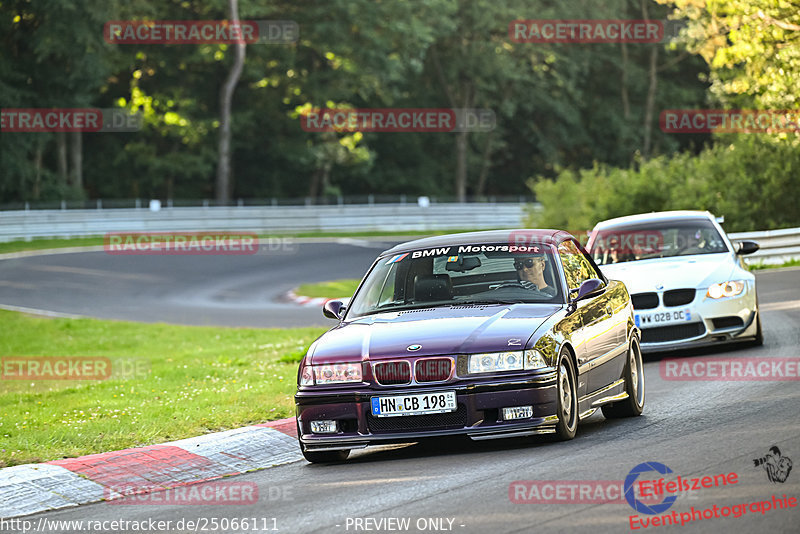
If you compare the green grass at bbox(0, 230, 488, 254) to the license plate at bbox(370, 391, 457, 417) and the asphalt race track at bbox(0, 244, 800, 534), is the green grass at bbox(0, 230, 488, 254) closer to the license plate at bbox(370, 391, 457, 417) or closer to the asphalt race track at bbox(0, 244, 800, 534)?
the asphalt race track at bbox(0, 244, 800, 534)

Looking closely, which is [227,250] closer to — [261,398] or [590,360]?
[261,398]

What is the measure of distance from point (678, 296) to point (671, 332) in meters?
0.39

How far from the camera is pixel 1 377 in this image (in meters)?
17.5

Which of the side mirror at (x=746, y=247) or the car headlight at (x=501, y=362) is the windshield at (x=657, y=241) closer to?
the side mirror at (x=746, y=247)

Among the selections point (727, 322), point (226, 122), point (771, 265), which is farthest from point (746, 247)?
point (226, 122)

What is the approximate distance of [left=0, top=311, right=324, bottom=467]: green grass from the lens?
32.4 ft

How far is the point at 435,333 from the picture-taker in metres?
8.37

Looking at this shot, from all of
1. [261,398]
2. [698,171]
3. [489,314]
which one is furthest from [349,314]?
[698,171]

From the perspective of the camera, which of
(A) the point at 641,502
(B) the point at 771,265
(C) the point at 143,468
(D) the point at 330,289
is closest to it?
(A) the point at 641,502

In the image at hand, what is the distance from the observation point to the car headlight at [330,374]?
8.31 m

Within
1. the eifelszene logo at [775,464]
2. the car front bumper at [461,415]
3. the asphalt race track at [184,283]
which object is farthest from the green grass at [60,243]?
the eifelszene logo at [775,464]

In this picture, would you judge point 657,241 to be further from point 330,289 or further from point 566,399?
point 330,289

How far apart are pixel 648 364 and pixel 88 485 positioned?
7388 millimetres

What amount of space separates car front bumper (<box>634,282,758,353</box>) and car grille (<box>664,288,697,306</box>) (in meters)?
0.05
